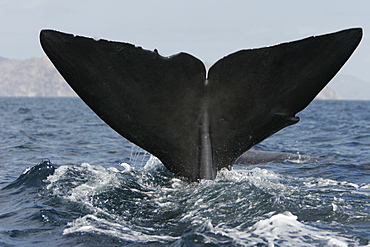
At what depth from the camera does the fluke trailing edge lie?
445cm

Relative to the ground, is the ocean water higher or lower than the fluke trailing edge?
lower

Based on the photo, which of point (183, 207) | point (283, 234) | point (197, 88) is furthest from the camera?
point (183, 207)

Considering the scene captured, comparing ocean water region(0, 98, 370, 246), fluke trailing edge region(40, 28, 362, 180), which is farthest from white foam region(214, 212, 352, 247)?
fluke trailing edge region(40, 28, 362, 180)

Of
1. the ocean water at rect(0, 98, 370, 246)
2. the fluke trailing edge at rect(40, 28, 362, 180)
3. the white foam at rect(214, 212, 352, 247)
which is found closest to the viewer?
the white foam at rect(214, 212, 352, 247)

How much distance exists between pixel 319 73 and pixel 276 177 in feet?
8.82

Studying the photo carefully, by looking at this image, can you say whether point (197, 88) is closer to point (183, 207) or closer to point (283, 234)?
point (183, 207)

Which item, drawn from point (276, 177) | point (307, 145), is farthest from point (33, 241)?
point (307, 145)

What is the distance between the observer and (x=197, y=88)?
482 centimetres

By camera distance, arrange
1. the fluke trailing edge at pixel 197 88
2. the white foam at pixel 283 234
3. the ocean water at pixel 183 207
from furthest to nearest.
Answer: the fluke trailing edge at pixel 197 88 < the ocean water at pixel 183 207 < the white foam at pixel 283 234

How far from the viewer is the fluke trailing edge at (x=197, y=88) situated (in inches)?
175

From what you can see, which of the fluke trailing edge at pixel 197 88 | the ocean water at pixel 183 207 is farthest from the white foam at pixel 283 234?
the fluke trailing edge at pixel 197 88

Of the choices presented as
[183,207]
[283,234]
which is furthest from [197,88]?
[283,234]

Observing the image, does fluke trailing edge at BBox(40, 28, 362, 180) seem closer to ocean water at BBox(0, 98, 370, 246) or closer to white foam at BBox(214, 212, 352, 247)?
ocean water at BBox(0, 98, 370, 246)

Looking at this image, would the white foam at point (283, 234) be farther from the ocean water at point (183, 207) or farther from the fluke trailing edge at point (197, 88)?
the fluke trailing edge at point (197, 88)
